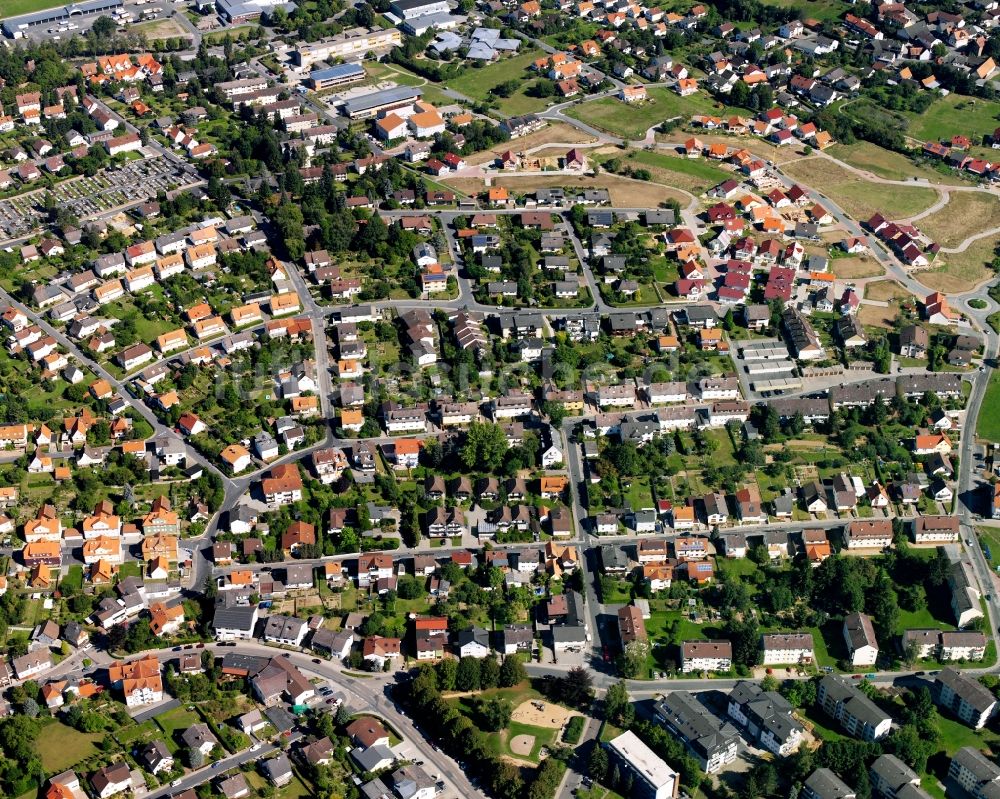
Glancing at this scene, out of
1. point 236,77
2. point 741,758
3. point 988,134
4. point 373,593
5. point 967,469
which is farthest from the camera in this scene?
point 236,77

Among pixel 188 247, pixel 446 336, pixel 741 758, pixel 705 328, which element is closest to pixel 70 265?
pixel 188 247

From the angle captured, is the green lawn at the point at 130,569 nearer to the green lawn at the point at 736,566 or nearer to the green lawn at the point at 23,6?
the green lawn at the point at 736,566

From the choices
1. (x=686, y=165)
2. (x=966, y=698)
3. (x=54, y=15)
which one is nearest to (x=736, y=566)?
(x=966, y=698)

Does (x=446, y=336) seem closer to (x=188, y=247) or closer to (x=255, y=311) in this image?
(x=255, y=311)

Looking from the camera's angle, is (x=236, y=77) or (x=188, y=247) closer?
(x=188, y=247)

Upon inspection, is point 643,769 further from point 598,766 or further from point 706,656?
point 706,656

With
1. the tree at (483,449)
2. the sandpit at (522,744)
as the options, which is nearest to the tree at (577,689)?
the sandpit at (522,744)

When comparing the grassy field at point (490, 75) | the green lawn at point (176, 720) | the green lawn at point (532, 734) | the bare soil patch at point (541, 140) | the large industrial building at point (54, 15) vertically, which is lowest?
the green lawn at point (532, 734)
